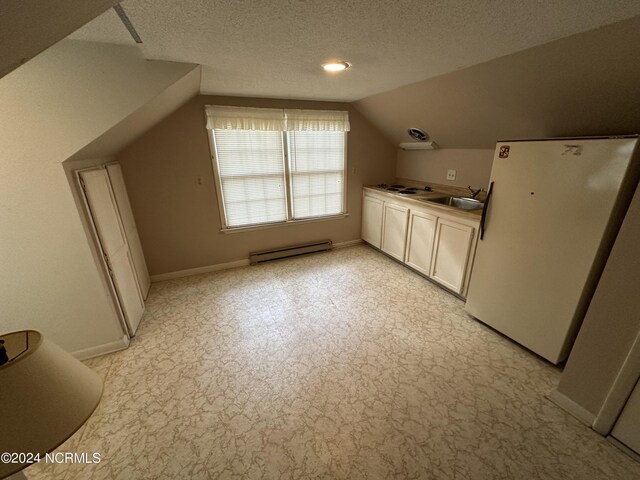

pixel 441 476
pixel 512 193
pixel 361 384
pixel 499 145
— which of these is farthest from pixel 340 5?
pixel 441 476

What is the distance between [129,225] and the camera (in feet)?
8.67

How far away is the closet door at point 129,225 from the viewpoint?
2.39 meters

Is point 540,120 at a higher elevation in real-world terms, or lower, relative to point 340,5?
lower

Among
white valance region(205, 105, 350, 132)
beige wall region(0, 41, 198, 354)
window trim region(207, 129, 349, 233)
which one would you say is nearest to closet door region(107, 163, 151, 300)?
beige wall region(0, 41, 198, 354)

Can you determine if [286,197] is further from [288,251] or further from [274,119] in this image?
[274,119]

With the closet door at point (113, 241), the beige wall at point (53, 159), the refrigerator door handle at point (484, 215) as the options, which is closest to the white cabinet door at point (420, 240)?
the refrigerator door handle at point (484, 215)

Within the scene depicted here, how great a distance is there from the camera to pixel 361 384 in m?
1.78

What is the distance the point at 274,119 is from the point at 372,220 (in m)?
1.95

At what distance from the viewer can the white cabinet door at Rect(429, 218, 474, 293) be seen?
250cm

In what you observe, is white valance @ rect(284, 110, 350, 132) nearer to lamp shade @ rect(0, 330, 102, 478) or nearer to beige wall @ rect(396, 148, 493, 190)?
beige wall @ rect(396, 148, 493, 190)

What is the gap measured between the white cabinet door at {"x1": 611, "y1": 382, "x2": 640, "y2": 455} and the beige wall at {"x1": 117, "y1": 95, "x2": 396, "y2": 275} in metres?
3.21

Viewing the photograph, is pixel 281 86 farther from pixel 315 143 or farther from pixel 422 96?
pixel 422 96

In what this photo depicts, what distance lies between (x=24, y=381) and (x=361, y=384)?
1.70 metres

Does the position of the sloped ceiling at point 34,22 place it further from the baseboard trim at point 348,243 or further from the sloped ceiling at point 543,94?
the baseboard trim at point 348,243
